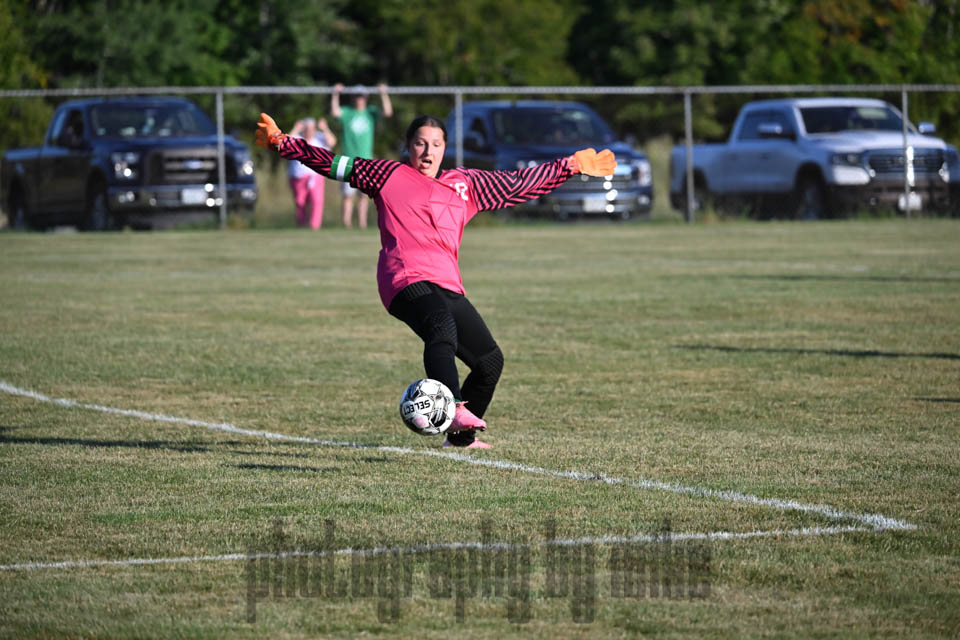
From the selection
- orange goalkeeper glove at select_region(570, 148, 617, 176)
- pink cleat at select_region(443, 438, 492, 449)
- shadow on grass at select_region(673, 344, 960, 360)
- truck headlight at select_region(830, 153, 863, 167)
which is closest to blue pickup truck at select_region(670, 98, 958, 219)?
truck headlight at select_region(830, 153, 863, 167)

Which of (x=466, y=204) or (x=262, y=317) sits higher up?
(x=466, y=204)

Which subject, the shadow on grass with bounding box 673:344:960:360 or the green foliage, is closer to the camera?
the shadow on grass with bounding box 673:344:960:360

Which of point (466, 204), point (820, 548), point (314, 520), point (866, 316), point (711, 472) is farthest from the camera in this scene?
point (866, 316)

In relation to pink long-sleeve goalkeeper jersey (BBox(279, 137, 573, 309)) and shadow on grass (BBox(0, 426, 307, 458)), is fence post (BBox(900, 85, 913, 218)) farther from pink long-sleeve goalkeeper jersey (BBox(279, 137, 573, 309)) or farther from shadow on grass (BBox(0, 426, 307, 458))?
shadow on grass (BBox(0, 426, 307, 458))

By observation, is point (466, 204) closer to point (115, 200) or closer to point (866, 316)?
point (866, 316)

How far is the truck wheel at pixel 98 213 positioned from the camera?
2611 centimetres

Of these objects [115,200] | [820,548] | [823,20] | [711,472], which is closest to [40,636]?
[820,548]

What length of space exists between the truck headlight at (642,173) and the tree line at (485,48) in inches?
341

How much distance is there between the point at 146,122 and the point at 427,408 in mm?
20472

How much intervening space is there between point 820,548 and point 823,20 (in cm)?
4439

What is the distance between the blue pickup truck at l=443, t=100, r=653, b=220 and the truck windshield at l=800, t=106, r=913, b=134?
302 cm

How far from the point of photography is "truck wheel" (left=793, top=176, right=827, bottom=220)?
92.9 feet

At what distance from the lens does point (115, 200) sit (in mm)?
25578

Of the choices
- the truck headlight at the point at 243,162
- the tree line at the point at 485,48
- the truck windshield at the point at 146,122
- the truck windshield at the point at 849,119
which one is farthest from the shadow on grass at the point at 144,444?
the tree line at the point at 485,48
